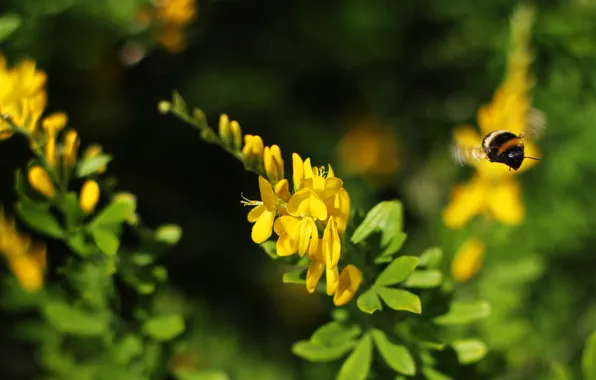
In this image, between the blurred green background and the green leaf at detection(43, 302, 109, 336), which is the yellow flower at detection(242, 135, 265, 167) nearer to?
the green leaf at detection(43, 302, 109, 336)

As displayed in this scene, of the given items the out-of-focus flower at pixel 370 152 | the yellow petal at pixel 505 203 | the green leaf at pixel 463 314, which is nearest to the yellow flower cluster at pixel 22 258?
the green leaf at pixel 463 314

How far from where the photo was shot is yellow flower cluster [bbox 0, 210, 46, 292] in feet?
7.56

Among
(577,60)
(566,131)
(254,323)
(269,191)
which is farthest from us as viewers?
(254,323)

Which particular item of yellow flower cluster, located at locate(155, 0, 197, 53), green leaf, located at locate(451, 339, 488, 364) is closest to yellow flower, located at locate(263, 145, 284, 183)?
green leaf, located at locate(451, 339, 488, 364)

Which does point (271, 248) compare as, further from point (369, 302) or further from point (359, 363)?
point (359, 363)

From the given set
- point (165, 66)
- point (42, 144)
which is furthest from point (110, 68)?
point (42, 144)

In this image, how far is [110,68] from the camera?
3322mm

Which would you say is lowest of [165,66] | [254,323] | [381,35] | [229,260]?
[254,323]

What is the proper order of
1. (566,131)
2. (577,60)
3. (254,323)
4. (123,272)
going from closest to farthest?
(123,272)
(577,60)
(566,131)
(254,323)

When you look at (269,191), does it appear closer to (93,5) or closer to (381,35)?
(93,5)

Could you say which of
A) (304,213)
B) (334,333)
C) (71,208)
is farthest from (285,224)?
(71,208)

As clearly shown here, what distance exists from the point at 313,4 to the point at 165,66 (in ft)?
2.99

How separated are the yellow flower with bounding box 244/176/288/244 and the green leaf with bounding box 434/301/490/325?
0.55 m

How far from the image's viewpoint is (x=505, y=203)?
98.3 inches
